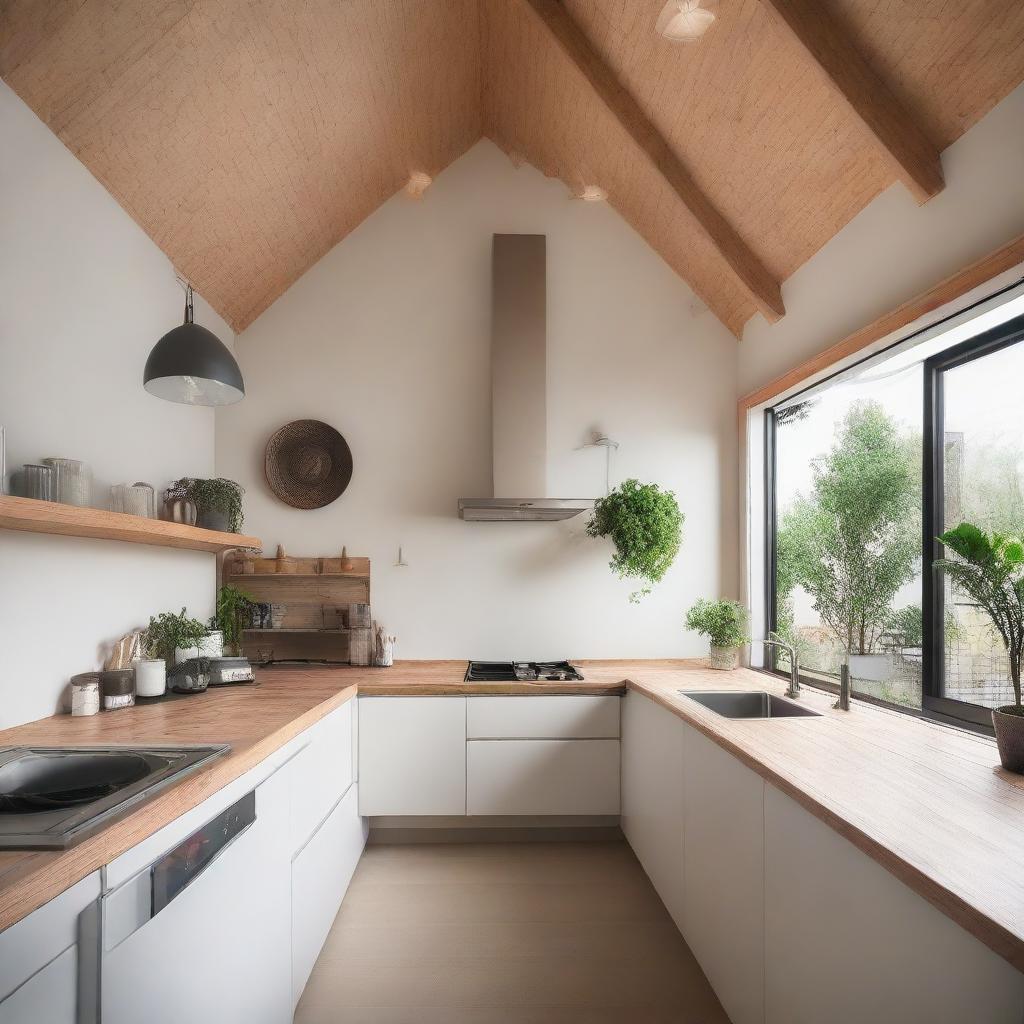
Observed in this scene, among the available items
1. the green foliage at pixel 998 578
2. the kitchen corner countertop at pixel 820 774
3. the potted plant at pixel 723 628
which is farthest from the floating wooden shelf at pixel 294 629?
the green foliage at pixel 998 578

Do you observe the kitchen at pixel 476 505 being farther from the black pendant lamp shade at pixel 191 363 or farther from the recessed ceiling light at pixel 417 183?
the recessed ceiling light at pixel 417 183

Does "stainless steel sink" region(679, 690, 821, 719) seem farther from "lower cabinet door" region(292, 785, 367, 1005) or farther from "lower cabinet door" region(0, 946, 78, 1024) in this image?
"lower cabinet door" region(0, 946, 78, 1024)

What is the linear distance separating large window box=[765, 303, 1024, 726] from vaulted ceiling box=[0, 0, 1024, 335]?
60cm

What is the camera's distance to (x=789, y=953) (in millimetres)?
1537

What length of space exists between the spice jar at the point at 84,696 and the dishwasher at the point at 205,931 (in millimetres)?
777

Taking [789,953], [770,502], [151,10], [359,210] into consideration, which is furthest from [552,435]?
[789,953]

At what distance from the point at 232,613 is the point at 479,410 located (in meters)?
1.72

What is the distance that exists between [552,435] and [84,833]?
3032 mm

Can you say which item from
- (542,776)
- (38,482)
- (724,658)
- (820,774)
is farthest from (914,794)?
(38,482)

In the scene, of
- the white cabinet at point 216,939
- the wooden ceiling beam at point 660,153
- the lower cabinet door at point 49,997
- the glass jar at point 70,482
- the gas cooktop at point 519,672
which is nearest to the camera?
the lower cabinet door at point 49,997

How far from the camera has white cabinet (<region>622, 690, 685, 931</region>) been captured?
8.03 ft

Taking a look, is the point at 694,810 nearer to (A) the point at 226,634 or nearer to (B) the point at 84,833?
(B) the point at 84,833

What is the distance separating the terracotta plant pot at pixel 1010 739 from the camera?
165 cm

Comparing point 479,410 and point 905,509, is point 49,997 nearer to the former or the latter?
point 905,509
